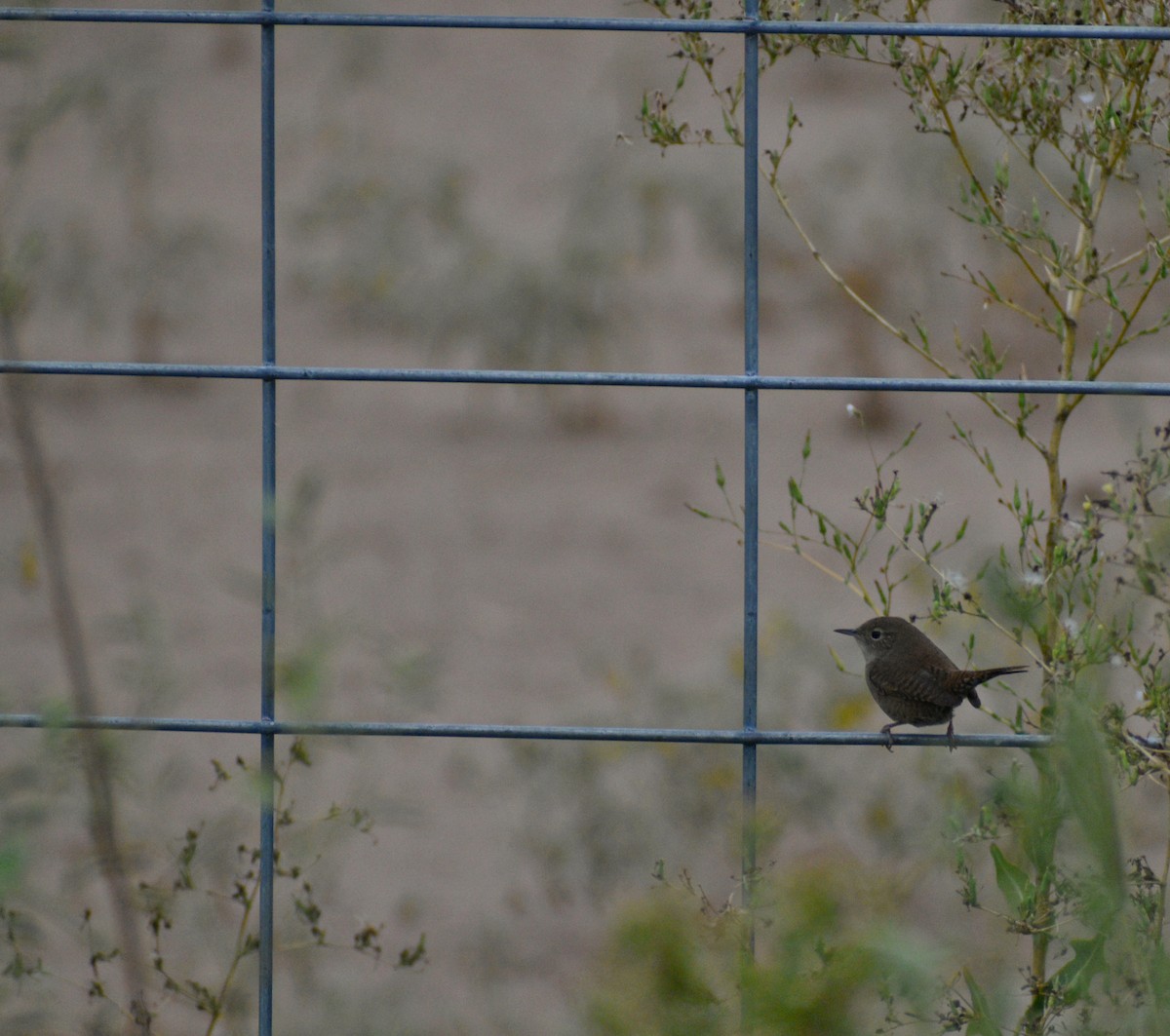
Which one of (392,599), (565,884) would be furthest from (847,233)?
(565,884)

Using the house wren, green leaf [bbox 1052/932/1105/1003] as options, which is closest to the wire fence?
green leaf [bbox 1052/932/1105/1003]

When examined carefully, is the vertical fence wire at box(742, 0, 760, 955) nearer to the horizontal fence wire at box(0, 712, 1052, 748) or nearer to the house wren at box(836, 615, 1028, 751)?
the horizontal fence wire at box(0, 712, 1052, 748)

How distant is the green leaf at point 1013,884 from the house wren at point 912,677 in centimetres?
45

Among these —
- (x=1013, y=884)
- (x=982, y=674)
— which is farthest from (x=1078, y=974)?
(x=982, y=674)

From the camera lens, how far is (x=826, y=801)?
504cm

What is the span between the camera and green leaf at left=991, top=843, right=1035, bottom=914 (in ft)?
6.33

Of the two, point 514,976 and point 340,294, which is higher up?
point 340,294

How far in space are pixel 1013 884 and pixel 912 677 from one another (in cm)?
58

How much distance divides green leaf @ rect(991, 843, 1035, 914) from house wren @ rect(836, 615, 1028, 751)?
1.48ft

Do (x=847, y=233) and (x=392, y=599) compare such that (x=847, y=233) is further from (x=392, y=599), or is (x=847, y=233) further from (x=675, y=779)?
(x=675, y=779)

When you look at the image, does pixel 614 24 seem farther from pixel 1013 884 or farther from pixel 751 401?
pixel 1013 884

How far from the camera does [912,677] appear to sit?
254 cm

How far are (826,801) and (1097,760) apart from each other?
15.0 feet

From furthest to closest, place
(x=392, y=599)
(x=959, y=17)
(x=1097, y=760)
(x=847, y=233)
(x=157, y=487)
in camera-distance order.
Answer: (x=959, y=17), (x=847, y=233), (x=157, y=487), (x=392, y=599), (x=1097, y=760)
